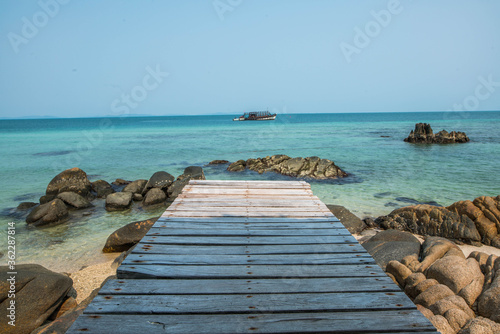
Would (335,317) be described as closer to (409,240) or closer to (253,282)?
(253,282)

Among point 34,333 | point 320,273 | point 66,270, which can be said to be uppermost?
point 320,273

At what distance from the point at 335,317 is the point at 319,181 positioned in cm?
1448

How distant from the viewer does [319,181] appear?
16.3 metres

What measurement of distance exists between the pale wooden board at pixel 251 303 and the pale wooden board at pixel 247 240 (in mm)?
1080

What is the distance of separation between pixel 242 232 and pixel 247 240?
0.84ft

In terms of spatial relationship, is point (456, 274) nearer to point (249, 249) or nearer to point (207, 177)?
point (249, 249)

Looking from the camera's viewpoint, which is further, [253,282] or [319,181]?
[319,181]

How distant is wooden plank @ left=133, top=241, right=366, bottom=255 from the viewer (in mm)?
3191

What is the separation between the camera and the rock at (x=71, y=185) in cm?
1341

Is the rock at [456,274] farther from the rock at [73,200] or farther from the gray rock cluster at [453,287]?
the rock at [73,200]

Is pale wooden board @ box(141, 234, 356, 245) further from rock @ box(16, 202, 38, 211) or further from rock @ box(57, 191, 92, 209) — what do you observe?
rock @ box(16, 202, 38, 211)

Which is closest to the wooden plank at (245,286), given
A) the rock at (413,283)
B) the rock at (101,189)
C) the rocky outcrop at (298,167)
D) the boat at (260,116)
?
the rock at (413,283)

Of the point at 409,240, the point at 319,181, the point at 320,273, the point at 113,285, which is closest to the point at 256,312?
the point at 320,273

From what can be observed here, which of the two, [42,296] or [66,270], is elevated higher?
Result: [42,296]
